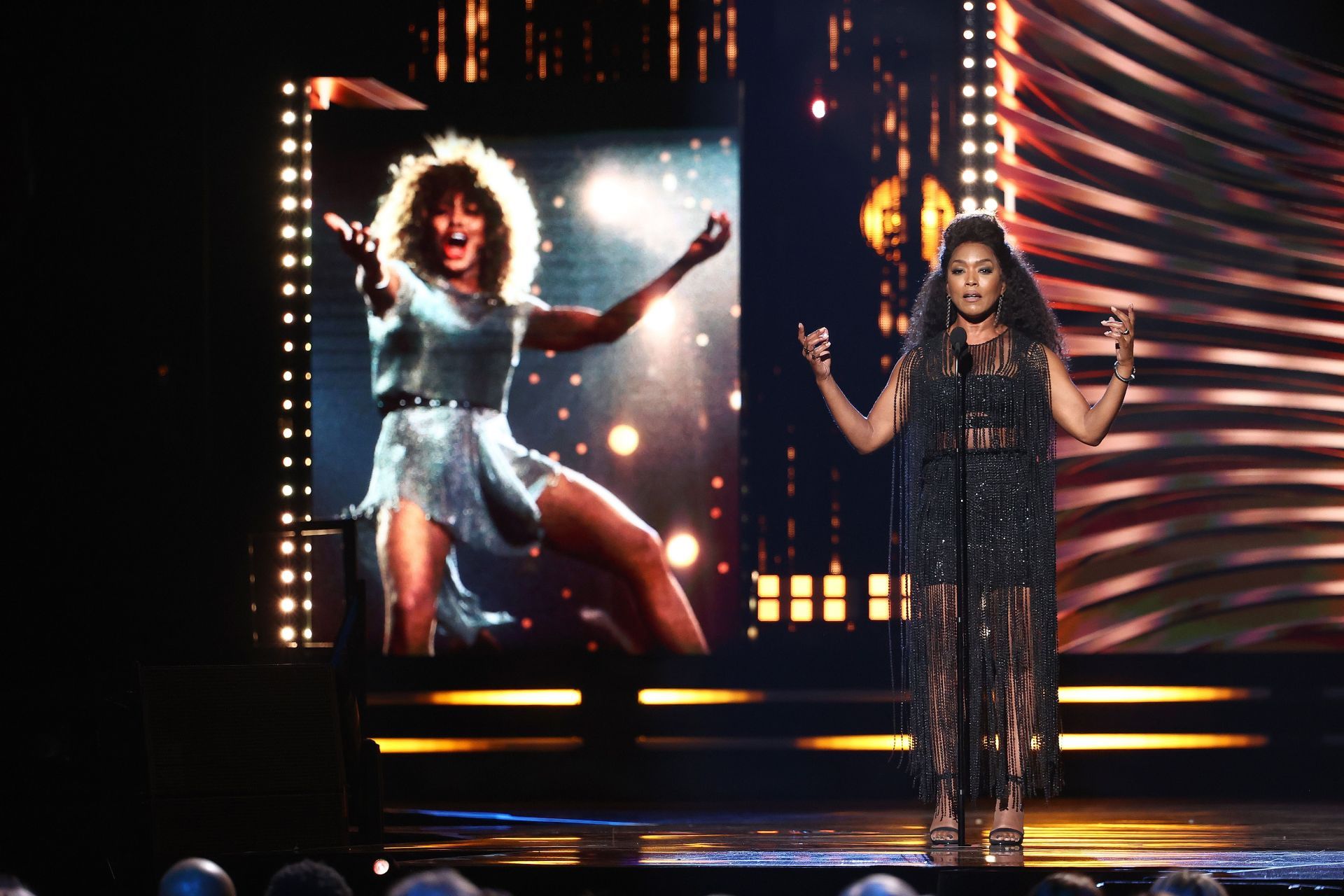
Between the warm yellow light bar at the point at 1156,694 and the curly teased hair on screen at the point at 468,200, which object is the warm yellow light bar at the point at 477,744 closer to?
the curly teased hair on screen at the point at 468,200

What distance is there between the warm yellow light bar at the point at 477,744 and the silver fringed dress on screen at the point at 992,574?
1992 millimetres

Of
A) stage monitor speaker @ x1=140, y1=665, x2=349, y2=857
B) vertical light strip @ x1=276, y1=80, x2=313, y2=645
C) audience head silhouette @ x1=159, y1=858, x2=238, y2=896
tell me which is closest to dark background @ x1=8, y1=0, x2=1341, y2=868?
vertical light strip @ x1=276, y1=80, x2=313, y2=645

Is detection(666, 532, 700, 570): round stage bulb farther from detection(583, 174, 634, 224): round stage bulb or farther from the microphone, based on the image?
the microphone

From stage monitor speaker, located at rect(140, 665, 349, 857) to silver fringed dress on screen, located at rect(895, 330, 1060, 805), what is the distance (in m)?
1.22

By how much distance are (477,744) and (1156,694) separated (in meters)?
2.26

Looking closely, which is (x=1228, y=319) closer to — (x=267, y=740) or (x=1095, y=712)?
(x=1095, y=712)

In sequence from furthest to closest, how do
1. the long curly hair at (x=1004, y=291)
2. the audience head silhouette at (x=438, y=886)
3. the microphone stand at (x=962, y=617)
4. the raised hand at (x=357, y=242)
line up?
the raised hand at (x=357, y=242) < the long curly hair at (x=1004, y=291) < the microphone stand at (x=962, y=617) < the audience head silhouette at (x=438, y=886)

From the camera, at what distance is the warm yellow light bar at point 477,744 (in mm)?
4695

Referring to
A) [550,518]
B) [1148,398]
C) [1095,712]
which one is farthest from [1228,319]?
[550,518]

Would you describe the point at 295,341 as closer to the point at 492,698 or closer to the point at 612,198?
the point at 612,198

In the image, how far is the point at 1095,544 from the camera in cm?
464

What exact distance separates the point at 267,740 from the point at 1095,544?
284 centimetres

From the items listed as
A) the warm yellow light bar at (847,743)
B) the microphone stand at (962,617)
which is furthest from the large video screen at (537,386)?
the microphone stand at (962,617)

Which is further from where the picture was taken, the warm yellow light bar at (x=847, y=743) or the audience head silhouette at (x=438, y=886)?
the warm yellow light bar at (x=847, y=743)
